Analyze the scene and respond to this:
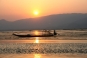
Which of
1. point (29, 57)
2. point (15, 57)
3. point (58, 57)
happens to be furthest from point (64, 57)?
point (15, 57)

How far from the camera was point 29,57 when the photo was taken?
23453 millimetres

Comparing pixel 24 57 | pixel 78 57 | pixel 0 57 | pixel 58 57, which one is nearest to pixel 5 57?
pixel 0 57

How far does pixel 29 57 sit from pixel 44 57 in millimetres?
1739

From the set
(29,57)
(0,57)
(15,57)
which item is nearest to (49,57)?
(29,57)

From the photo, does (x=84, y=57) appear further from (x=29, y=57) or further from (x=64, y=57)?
(x=29, y=57)

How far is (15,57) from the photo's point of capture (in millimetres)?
23625

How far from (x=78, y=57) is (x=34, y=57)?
502cm

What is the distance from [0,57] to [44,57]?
5199 mm

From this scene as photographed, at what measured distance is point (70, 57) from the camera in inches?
908

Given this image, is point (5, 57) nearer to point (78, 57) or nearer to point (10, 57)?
point (10, 57)

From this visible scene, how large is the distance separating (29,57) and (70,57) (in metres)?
4.69

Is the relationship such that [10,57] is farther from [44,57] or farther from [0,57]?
[44,57]

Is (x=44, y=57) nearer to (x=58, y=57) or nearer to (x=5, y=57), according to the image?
(x=58, y=57)

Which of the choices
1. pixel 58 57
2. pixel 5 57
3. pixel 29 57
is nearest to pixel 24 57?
pixel 29 57
